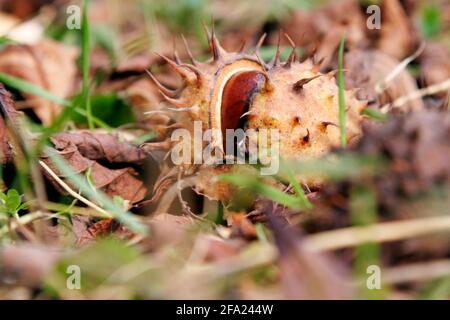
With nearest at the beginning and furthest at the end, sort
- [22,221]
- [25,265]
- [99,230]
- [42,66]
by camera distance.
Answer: [25,265], [22,221], [99,230], [42,66]

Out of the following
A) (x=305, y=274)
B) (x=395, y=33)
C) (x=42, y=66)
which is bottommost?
(x=305, y=274)

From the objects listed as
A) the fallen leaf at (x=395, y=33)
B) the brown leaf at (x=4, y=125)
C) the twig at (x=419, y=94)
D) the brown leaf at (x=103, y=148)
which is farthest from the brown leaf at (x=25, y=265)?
the fallen leaf at (x=395, y=33)

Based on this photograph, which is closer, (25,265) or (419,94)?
(25,265)

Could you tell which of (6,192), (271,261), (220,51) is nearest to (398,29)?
(220,51)

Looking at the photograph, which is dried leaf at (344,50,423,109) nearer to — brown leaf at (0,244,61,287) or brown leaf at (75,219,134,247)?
brown leaf at (75,219,134,247)

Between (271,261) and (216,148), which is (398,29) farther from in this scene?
(271,261)

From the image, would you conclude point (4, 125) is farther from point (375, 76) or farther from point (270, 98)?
point (375, 76)

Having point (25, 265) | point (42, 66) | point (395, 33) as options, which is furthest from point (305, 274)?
point (395, 33)

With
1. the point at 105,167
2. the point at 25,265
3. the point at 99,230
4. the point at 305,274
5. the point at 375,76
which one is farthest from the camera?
the point at 375,76
